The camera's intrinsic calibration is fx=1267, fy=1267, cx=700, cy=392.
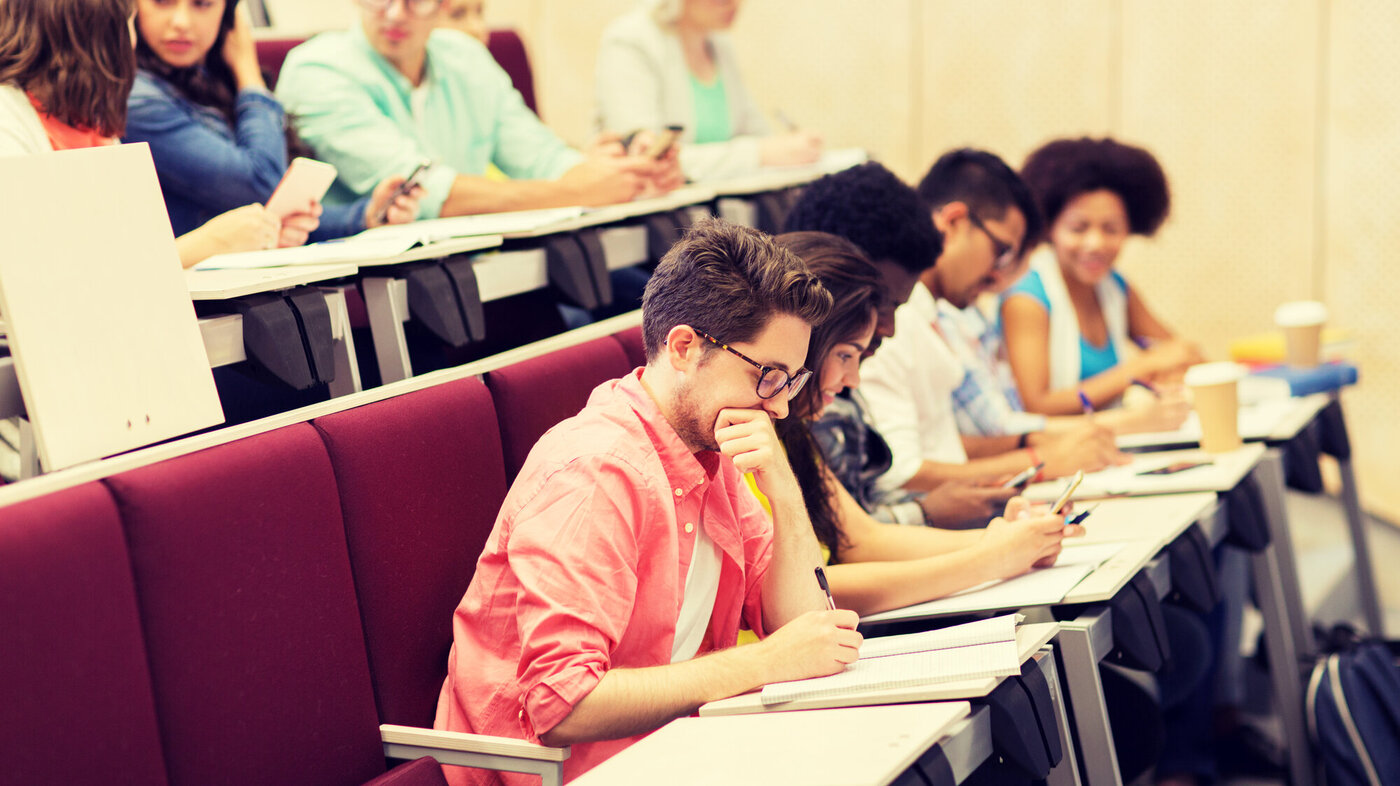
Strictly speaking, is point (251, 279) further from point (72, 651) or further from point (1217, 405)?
point (1217, 405)

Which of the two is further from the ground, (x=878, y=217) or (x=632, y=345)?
(x=878, y=217)

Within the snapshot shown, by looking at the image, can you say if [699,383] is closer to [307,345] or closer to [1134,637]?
[307,345]

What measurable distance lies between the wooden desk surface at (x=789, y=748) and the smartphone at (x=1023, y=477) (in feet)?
2.74

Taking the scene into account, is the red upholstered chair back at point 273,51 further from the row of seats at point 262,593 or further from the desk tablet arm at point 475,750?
the desk tablet arm at point 475,750

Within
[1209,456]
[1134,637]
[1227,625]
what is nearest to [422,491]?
[1134,637]

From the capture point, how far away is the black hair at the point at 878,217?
1.99 meters

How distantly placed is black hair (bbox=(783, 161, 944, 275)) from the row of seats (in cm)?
60

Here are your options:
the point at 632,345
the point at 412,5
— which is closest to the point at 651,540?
the point at 632,345

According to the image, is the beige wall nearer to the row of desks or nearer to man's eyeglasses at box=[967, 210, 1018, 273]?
the row of desks

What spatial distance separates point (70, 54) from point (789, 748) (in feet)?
4.34

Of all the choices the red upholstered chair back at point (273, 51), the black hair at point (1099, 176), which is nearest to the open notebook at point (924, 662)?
the black hair at point (1099, 176)

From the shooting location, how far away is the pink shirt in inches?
48.4

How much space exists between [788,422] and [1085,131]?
319cm

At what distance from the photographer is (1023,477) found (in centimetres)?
204
